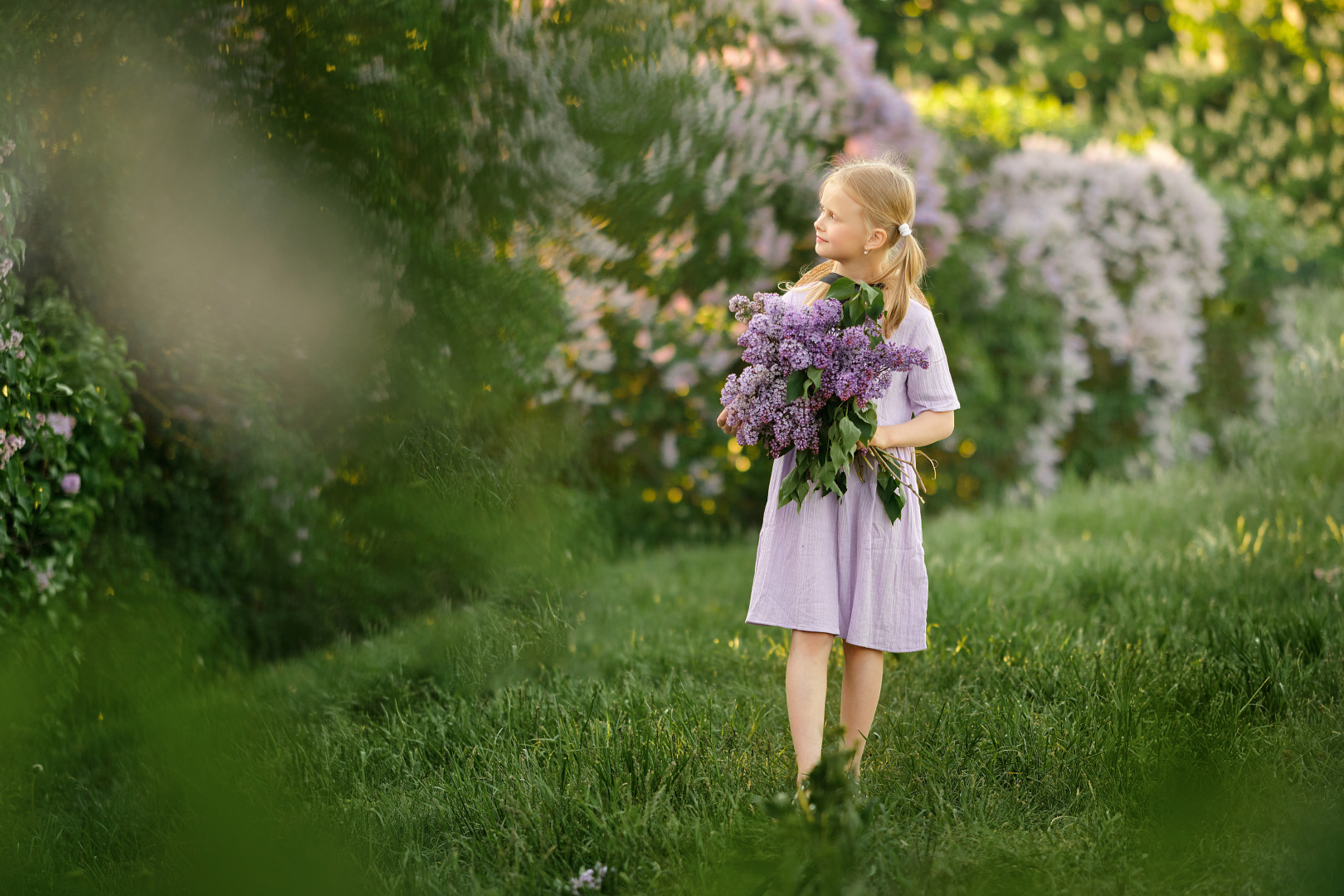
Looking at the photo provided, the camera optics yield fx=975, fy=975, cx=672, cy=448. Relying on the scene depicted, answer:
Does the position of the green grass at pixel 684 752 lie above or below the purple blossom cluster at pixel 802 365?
below

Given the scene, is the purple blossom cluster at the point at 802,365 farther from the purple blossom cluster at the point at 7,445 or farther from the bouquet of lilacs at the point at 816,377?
the purple blossom cluster at the point at 7,445

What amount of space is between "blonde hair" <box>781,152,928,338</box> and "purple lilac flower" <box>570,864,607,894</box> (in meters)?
1.35

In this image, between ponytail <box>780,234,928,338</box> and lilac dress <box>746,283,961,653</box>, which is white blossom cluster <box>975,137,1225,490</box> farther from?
lilac dress <box>746,283,961,653</box>

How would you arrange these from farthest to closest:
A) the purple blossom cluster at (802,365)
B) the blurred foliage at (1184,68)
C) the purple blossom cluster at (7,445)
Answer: the blurred foliage at (1184,68) → the purple blossom cluster at (7,445) → the purple blossom cluster at (802,365)

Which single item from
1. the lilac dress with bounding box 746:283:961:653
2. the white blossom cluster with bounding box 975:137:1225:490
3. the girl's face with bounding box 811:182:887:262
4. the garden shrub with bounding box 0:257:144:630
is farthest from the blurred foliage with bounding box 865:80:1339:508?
the garden shrub with bounding box 0:257:144:630

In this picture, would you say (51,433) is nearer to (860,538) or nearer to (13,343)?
(13,343)

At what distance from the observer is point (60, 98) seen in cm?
249

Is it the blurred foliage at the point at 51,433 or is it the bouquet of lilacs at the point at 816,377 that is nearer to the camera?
the bouquet of lilacs at the point at 816,377

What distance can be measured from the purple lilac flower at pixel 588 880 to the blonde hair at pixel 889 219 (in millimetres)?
1354

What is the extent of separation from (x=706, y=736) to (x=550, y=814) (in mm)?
507

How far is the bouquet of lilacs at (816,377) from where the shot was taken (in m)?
2.15

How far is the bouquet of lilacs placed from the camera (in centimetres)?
215

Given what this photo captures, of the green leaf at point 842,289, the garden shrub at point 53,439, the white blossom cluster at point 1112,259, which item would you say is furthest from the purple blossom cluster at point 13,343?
the white blossom cluster at point 1112,259

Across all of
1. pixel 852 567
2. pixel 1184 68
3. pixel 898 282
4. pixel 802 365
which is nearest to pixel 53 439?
pixel 802 365
